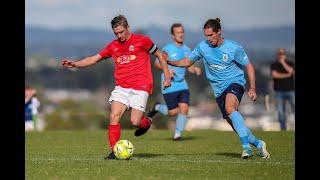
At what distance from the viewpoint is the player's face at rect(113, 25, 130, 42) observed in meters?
15.3

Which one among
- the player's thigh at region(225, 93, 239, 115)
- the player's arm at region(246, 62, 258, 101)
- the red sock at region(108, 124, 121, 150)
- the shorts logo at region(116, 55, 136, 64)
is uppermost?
the shorts logo at region(116, 55, 136, 64)

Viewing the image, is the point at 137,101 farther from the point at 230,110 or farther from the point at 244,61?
the point at 244,61

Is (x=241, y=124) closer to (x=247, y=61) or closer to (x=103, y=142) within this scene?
(x=247, y=61)

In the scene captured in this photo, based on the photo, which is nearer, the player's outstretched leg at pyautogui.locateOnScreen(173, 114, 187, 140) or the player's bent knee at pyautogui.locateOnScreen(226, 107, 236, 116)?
Result: the player's bent knee at pyautogui.locateOnScreen(226, 107, 236, 116)

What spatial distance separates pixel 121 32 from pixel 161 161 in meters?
2.29

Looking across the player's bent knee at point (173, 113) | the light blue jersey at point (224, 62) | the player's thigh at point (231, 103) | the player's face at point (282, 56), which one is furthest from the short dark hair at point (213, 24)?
the player's face at point (282, 56)

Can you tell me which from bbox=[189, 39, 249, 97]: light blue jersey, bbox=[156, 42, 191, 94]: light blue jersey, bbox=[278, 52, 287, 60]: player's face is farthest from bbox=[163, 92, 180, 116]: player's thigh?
bbox=[278, 52, 287, 60]: player's face

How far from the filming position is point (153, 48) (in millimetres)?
15734

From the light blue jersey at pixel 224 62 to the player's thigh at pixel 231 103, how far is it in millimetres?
324

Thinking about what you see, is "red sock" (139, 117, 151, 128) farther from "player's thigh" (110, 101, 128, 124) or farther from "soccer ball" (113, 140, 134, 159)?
"soccer ball" (113, 140, 134, 159)

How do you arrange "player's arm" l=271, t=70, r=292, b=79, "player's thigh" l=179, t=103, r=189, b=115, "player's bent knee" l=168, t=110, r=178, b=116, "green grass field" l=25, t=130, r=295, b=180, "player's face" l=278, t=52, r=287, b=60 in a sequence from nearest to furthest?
"green grass field" l=25, t=130, r=295, b=180 < "player's thigh" l=179, t=103, r=189, b=115 < "player's bent knee" l=168, t=110, r=178, b=116 < "player's arm" l=271, t=70, r=292, b=79 < "player's face" l=278, t=52, r=287, b=60

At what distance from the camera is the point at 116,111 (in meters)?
15.4

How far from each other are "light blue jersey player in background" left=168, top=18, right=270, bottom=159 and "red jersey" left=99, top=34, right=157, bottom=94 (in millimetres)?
948
